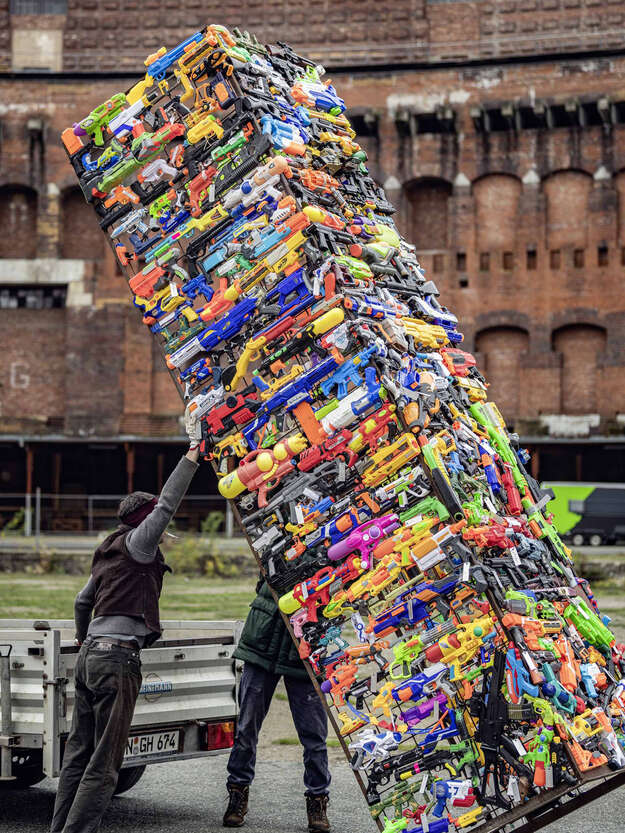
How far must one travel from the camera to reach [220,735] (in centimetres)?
792

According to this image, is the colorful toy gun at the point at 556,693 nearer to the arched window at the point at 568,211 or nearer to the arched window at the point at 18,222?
the arched window at the point at 568,211

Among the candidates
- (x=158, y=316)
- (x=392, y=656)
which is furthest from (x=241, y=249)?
(x=392, y=656)

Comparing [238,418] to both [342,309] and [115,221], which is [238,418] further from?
[115,221]

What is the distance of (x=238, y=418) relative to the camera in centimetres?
681

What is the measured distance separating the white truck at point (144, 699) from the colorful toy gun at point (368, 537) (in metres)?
1.77

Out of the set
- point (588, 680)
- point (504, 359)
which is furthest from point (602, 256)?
point (588, 680)

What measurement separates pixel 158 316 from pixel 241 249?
0.65 m

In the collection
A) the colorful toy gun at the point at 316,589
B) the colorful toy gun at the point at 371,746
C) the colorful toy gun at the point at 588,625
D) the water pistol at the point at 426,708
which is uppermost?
the colorful toy gun at the point at 316,589

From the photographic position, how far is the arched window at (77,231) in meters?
44.8

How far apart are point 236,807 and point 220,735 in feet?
1.71

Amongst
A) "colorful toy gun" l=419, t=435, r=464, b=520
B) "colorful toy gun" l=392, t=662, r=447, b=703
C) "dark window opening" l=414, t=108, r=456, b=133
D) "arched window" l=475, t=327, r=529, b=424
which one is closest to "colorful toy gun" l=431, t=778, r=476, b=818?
"colorful toy gun" l=392, t=662, r=447, b=703

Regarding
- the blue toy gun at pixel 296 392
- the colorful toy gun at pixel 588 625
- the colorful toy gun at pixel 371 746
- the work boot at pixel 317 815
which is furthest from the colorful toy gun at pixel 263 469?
the work boot at pixel 317 815

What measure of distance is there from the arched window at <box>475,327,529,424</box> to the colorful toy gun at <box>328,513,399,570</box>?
36.8m

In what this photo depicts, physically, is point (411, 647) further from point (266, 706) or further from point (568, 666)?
point (266, 706)
